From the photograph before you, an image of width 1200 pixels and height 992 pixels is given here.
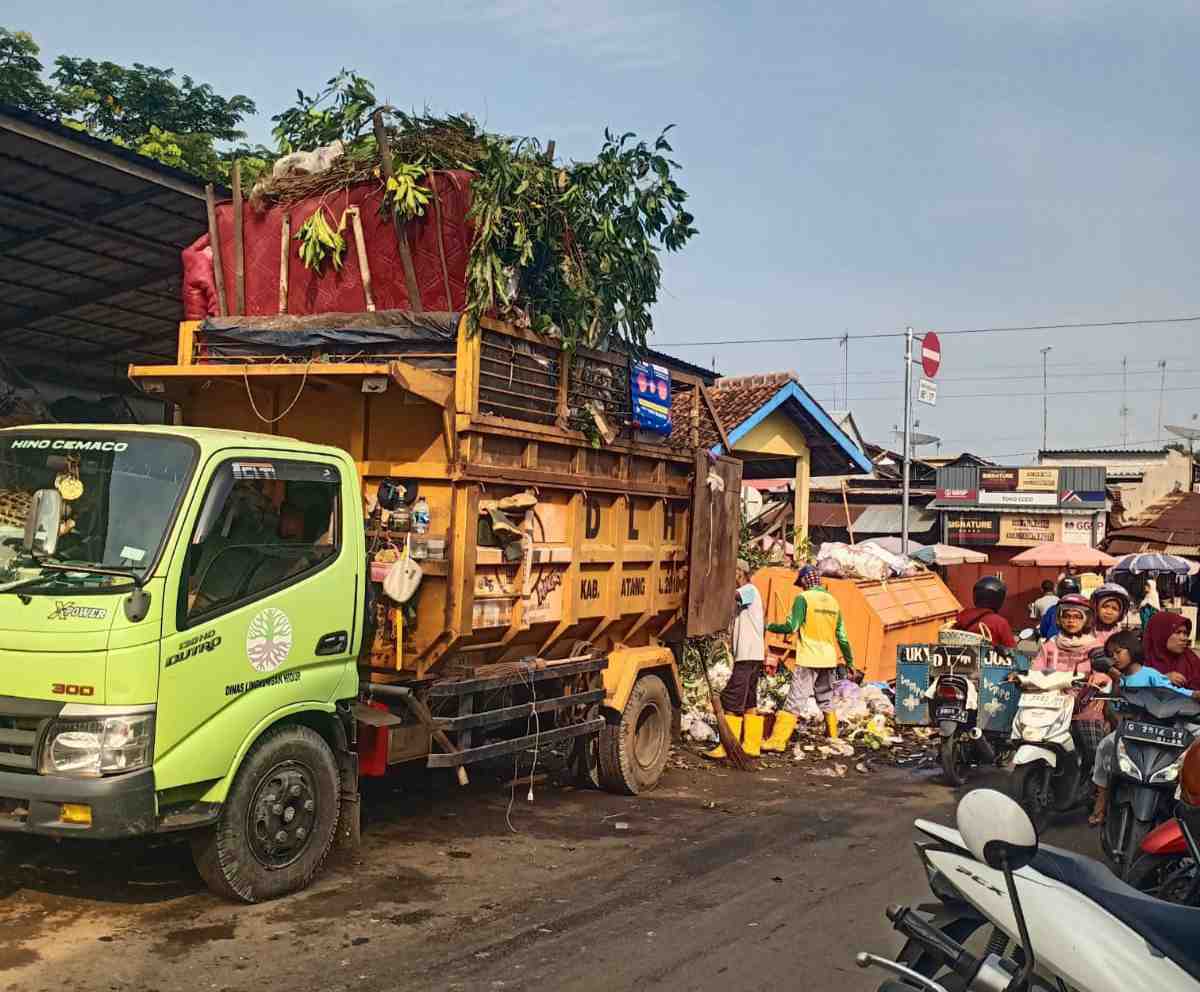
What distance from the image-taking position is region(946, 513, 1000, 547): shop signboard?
2691 centimetres

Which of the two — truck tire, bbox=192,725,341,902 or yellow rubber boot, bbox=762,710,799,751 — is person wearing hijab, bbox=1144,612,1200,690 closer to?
yellow rubber boot, bbox=762,710,799,751

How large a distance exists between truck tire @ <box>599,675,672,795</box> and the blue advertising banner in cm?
195

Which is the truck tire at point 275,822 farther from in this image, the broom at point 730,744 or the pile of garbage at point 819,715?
the pile of garbage at point 819,715

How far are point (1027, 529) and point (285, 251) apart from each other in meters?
22.7

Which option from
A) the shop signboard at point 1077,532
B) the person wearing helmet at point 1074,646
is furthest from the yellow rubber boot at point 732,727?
the shop signboard at point 1077,532

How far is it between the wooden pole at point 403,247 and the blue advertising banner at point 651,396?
197 cm

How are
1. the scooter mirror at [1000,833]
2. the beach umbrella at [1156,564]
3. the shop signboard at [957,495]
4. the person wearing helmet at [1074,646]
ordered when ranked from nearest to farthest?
1. the scooter mirror at [1000,833]
2. the person wearing helmet at [1074,646]
3. the beach umbrella at [1156,564]
4. the shop signboard at [957,495]

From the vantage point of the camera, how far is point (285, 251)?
7.46 metres

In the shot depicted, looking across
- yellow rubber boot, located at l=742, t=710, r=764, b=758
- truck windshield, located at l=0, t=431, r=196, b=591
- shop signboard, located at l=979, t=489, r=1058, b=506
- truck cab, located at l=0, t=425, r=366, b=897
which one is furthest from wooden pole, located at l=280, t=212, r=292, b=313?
shop signboard, located at l=979, t=489, r=1058, b=506

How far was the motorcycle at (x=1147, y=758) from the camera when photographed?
6.40m

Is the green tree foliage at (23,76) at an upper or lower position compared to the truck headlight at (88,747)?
upper

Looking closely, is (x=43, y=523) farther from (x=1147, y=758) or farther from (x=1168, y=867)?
(x=1147, y=758)

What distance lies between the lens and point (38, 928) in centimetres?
509

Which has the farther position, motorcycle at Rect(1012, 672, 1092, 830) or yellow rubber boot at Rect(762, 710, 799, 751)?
yellow rubber boot at Rect(762, 710, 799, 751)
